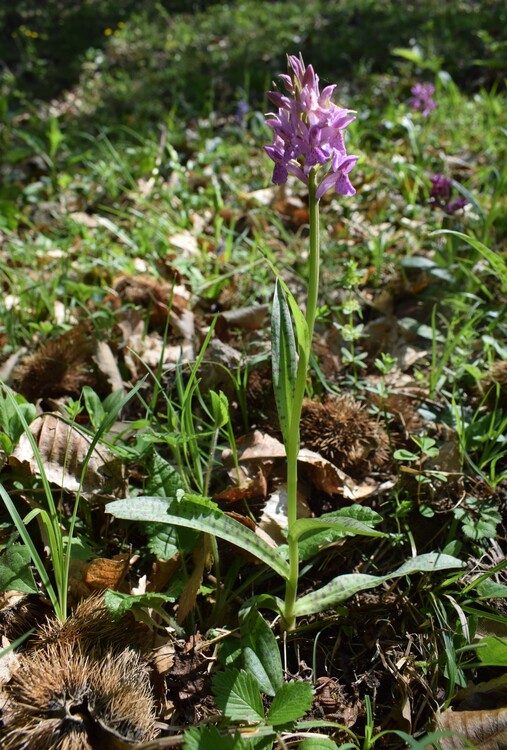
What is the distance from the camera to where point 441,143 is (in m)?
3.78

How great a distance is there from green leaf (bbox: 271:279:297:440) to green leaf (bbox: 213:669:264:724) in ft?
1.93

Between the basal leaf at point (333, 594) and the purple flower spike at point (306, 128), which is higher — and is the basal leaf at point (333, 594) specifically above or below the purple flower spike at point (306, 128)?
below

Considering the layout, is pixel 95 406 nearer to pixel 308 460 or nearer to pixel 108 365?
pixel 108 365

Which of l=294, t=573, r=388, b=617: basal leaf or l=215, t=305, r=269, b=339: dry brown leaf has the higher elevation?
l=215, t=305, r=269, b=339: dry brown leaf

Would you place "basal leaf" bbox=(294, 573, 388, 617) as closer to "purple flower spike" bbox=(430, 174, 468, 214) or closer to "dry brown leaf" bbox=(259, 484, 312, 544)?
"dry brown leaf" bbox=(259, 484, 312, 544)

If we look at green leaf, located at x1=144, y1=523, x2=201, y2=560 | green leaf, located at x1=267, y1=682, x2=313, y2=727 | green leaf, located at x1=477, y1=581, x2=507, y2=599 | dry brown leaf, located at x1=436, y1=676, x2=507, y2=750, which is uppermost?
green leaf, located at x1=477, y1=581, x2=507, y2=599

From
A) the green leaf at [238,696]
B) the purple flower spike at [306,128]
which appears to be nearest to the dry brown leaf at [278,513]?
the green leaf at [238,696]

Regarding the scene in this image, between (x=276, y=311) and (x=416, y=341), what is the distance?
1.11 m

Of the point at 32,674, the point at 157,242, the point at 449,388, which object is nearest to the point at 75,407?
the point at 32,674

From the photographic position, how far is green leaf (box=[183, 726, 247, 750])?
46.8 inches

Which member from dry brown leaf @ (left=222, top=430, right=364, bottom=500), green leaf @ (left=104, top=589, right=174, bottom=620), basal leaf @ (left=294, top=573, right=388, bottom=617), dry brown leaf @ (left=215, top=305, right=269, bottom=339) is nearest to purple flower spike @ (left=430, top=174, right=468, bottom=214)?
dry brown leaf @ (left=215, top=305, right=269, bottom=339)

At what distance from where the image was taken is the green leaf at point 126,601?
4.62 feet

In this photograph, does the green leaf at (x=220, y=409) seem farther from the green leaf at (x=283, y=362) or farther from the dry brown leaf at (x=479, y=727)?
the dry brown leaf at (x=479, y=727)

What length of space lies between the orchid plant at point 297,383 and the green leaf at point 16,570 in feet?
1.12
